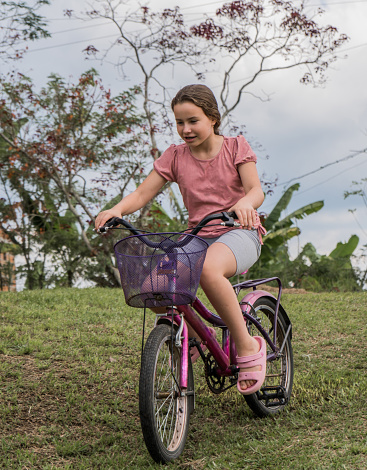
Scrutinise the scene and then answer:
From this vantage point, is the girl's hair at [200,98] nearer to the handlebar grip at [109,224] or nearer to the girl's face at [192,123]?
the girl's face at [192,123]

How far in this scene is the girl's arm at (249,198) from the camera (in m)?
2.96

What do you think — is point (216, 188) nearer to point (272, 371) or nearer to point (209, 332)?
point (209, 332)

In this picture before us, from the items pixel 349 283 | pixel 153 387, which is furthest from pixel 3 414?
pixel 349 283

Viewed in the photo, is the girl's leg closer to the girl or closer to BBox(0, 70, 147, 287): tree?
the girl

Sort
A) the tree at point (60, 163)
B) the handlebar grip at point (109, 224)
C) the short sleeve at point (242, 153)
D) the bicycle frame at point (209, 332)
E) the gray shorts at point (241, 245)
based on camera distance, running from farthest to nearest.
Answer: the tree at point (60, 163), the short sleeve at point (242, 153), the gray shorts at point (241, 245), the bicycle frame at point (209, 332), the handlebar grip at point (109, 224)

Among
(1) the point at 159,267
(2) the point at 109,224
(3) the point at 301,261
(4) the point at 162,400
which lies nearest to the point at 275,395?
(4) the point at 162,400

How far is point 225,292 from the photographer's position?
3201mm

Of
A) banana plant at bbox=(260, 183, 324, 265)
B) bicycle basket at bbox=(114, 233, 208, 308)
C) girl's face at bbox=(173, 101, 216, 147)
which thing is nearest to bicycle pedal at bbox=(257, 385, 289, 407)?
bicycle basket at bbox=(114, 233, 208, 308)

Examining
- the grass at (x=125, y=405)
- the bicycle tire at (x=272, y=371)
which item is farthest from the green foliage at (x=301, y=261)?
the bicycle tire at (x=272, y=371)

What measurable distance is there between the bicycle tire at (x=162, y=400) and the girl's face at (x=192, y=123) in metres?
1.11

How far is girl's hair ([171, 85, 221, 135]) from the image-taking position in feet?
11.0

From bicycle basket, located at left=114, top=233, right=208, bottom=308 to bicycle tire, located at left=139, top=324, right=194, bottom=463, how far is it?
26 cm

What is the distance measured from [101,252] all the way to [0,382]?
7434mm

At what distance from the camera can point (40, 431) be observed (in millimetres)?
4008
